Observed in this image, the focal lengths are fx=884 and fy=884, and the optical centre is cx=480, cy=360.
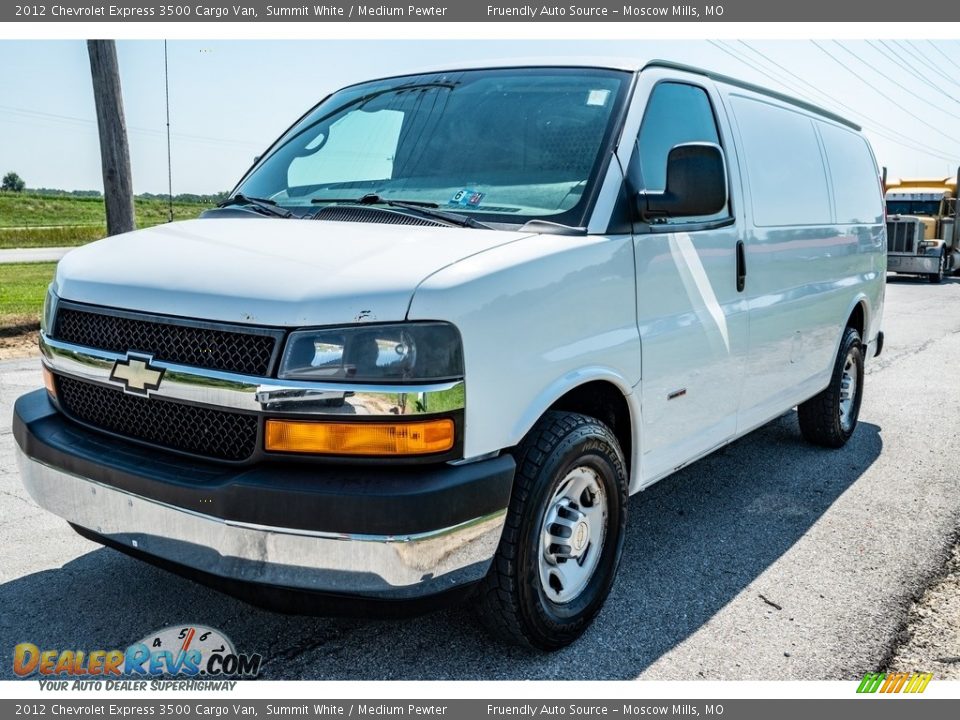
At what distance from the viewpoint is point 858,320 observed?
20.9ft

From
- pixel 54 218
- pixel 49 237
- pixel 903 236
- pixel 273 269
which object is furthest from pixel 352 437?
pixel 54 218

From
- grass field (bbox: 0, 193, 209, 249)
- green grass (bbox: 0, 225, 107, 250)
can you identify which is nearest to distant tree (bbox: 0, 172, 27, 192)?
grass field (bbox: 0, 193, 209, 249)

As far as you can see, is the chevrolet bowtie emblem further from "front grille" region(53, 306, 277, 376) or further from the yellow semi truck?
the yellow semi truck

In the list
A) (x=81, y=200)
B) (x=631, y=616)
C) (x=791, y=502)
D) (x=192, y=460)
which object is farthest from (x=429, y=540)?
(x=81, y=200)

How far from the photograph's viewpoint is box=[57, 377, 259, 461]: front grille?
266cm

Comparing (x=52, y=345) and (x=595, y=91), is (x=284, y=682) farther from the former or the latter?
(x=595, y=91)

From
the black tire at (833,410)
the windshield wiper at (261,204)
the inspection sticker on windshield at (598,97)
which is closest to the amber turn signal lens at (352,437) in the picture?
the windshield wiper at (261,204)

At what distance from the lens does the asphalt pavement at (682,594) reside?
312cm

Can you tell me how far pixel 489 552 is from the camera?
2754 mm

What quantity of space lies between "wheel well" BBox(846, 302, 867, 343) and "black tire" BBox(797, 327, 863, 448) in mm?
83

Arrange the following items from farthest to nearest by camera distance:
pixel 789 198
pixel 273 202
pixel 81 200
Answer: pixel 81 200
pixel 789 198
pixel 273 202

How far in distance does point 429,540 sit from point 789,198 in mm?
3316

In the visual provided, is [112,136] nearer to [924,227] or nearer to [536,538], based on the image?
[536,538]

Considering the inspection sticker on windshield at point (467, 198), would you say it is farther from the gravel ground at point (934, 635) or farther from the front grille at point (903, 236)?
the front grille at point (903, 236)
